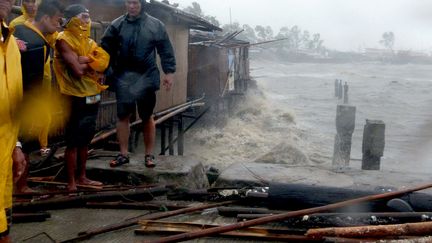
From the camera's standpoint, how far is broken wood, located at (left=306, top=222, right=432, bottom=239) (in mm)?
3059

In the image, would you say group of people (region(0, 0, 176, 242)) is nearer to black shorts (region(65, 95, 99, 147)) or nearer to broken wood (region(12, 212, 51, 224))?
black shorts (region(65, 95, 99, 147))

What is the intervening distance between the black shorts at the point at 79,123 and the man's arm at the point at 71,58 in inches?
12.0

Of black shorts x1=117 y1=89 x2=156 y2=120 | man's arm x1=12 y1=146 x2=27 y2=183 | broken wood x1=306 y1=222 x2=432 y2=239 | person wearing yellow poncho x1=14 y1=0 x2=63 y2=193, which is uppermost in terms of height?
person wearing yellow poncho x1=14 y1=0 x2=63 y2=193

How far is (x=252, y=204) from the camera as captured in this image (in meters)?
4.17

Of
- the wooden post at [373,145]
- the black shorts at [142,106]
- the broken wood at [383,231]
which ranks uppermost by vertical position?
the black shorts at [142,106]

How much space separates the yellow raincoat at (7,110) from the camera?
2578 mm

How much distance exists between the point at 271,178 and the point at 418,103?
1545 inches

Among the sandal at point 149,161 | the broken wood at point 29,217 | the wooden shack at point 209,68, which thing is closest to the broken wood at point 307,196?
the sandal at point 149,161

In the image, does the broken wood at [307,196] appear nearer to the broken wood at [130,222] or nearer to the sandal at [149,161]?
the broken wood at [130,222]

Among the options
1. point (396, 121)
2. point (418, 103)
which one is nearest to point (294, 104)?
point (396, 121)

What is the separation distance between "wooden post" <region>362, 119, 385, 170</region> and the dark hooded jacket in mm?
5814

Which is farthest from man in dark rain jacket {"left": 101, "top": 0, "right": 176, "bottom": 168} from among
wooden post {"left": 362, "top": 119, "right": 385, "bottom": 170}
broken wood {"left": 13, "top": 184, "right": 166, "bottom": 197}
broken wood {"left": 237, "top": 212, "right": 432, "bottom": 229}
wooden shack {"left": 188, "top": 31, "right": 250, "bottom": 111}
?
wooden shack {"left": 188, "top": 31, "right": 250, "bottom": 111}

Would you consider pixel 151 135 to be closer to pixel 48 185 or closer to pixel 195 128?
pixel 48 185

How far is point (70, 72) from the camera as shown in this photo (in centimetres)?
488
